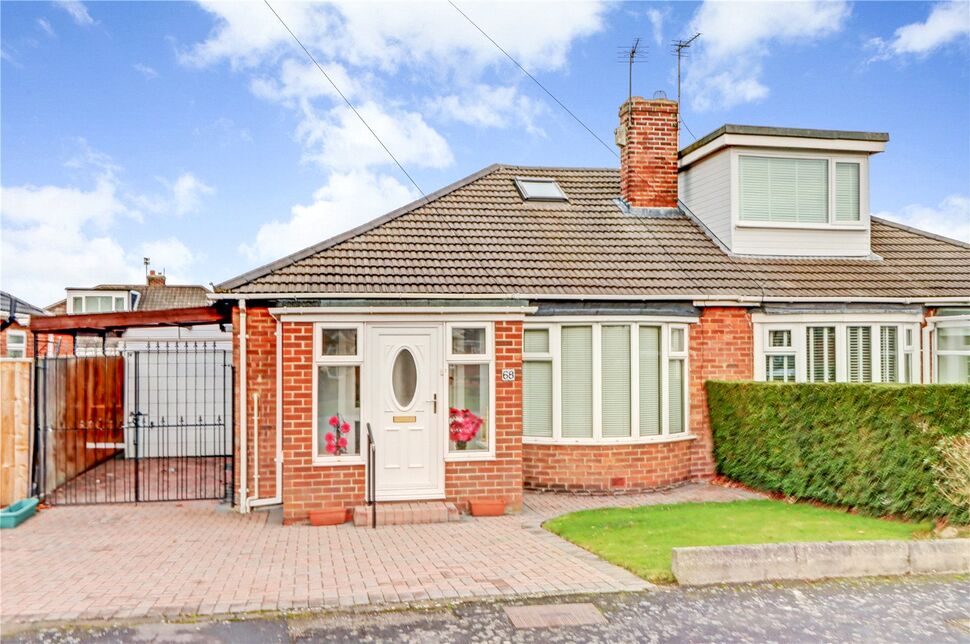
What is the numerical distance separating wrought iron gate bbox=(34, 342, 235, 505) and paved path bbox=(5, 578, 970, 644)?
5322mm

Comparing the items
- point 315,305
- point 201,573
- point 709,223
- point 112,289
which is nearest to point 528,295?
point 315,305

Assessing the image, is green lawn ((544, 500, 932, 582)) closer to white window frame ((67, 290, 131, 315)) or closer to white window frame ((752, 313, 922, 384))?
white window frame ((752, 313, 922, 384))

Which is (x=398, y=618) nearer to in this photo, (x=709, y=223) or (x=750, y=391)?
(x=750, y=391)

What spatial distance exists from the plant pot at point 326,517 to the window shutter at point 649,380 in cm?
474

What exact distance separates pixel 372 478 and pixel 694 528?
394cm

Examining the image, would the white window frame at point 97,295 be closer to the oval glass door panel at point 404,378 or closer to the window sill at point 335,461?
the window sill at point 335,461

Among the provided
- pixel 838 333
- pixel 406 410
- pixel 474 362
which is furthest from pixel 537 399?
pixel 838 333

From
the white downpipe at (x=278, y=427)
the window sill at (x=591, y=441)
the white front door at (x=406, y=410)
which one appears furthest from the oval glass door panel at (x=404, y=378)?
the window sill at (x=591, y=441)

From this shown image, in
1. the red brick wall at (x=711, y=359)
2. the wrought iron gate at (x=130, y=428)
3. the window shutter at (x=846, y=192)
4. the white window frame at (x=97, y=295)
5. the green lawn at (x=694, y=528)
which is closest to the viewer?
the green lawn at (x=694, y=528)

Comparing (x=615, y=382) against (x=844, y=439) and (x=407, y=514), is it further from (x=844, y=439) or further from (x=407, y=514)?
(x=407, y=514)

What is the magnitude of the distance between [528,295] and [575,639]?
6.25 meters

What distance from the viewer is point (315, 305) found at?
33.1 ft

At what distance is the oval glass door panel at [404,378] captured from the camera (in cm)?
1023

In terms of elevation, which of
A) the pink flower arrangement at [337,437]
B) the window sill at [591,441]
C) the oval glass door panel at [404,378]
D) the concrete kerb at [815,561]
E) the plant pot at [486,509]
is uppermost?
the oval glass door panel at [404,378]
